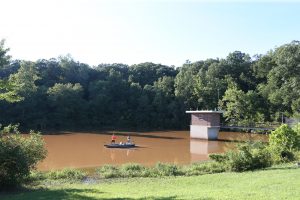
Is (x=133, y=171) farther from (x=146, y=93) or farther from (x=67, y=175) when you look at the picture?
(x=146, y=93)

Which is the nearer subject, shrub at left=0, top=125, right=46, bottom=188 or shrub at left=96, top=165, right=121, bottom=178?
shrub at left=0, top=125, right=46, bottom=188

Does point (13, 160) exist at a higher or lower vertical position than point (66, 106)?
lower

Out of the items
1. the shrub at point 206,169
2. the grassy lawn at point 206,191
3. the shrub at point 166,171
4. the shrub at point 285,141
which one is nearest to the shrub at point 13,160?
the grassy lawn at point 206,191

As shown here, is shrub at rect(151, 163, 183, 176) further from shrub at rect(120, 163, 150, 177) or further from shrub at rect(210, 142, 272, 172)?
shrub at rect(210, 142, 272, 172)

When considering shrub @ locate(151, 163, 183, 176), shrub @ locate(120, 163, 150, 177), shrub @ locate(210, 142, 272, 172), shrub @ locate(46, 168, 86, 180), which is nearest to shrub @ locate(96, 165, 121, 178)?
shrub @ locate(120, 163, 150, 177)

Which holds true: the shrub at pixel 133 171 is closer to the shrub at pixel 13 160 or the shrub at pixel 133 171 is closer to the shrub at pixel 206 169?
the shrub at pixel 206 169

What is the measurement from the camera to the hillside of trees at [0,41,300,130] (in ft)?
192

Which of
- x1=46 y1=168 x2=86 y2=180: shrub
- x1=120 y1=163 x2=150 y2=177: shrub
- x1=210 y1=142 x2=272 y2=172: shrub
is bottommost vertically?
x1=46 y1=168 x2=86 y2=180: shrub

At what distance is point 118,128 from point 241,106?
792 inches

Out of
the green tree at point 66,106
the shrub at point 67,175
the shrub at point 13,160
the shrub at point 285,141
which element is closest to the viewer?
the shrub at point 13,160

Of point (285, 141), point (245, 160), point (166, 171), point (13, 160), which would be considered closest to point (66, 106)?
point (285, 141)

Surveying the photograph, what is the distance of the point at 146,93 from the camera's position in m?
69.4

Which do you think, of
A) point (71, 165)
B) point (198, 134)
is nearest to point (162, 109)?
point (198, 134)

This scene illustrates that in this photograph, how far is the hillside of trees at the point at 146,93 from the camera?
2298 inches
